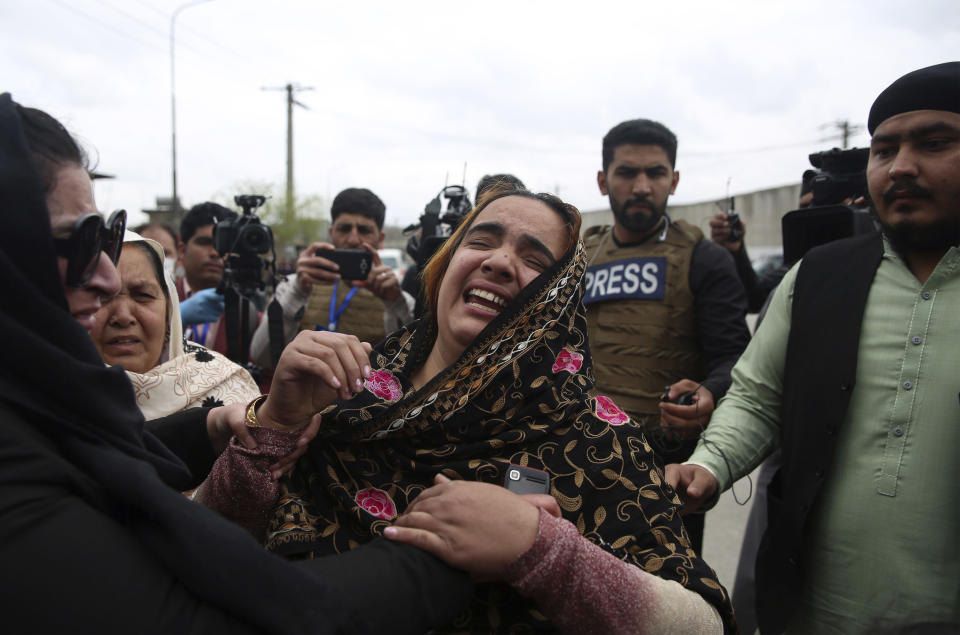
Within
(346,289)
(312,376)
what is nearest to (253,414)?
(312,376)

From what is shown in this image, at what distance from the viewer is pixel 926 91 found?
5.70ft

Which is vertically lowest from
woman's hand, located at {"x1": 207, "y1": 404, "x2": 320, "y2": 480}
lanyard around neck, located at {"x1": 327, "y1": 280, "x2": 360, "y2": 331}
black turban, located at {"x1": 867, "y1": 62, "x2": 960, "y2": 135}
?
lanyard around neck, located at {"x1": 327, "y1": 280, "x2": 360, "y2": 331}

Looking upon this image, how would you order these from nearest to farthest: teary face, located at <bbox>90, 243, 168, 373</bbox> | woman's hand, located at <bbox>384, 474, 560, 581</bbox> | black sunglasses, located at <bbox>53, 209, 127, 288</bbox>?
black sunglasses, located at <bbox>53, 209, 127, 288</bbox> < woman's hand, located at <bbox>384, 474, 560, 581</bbox> < teary face, located at <bbox>90, 243, 168, 373</bbox>

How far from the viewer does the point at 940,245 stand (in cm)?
177

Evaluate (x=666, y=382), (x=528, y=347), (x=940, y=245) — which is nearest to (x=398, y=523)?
(x=528, y=347)

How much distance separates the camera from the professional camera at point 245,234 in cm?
316

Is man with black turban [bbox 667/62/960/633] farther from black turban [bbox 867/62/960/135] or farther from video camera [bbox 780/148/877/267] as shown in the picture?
video camera [bbox 780/148/877/267]

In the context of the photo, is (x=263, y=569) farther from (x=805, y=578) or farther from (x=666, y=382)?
(x=666, y=382)

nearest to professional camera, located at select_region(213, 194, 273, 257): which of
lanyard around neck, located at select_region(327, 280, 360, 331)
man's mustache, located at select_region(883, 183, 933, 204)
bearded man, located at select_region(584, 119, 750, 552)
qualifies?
lanyard around neck, located at select_region(327, 280, 360, 331)

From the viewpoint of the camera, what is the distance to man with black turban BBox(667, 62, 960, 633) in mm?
1653

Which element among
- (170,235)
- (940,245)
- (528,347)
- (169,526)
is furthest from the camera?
(170,235)

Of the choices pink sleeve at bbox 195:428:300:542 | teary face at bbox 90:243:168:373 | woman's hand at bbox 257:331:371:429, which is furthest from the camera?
teary face at bbox 90:243:168:373

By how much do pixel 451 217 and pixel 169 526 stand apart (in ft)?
7.99

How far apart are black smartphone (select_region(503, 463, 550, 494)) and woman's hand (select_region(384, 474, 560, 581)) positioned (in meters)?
0.17
